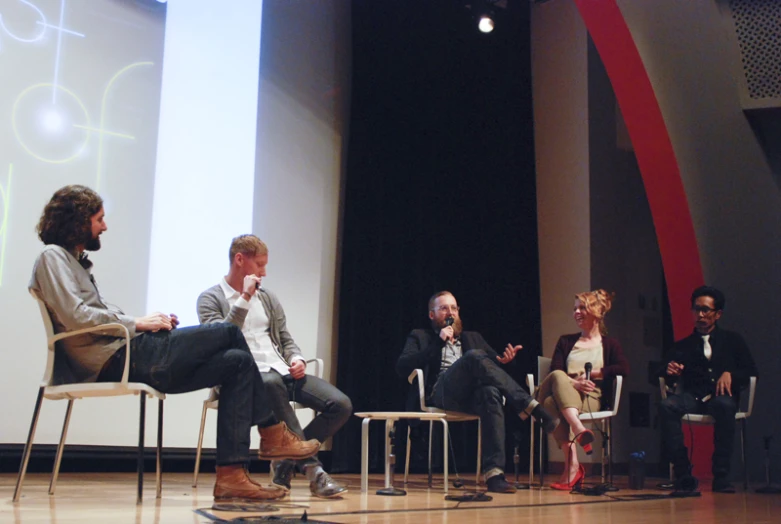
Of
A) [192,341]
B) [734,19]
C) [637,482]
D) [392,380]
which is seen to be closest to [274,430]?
[192,341]

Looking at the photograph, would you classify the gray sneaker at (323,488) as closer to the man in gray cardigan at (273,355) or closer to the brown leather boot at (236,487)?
the man in gray cardigan at (273,355)

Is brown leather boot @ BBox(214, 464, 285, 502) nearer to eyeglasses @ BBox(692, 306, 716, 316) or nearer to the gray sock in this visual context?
the gray sock

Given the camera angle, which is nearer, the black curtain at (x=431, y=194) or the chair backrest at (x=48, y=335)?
the chair backrest at (x=48, y=335)

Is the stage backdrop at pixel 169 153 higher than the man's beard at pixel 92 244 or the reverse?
higher

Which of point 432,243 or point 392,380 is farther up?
point 432,243

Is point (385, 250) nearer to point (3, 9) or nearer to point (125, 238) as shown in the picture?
point (125, 238)

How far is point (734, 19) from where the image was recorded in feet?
17.5

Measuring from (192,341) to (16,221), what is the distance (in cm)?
188

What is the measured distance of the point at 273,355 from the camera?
3.46 m

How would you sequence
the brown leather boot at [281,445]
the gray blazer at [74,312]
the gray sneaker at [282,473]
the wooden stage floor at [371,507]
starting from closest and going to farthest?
the wooden stage floor at [371,507]
the gray blazer at [74,312]
the brown leather boot at [281,445]
the gray sneaker at [282,473]

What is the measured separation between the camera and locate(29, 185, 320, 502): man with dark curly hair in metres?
2.66

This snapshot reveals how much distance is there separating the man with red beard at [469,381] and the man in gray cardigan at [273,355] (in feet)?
2.05

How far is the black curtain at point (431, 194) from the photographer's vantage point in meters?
5.44

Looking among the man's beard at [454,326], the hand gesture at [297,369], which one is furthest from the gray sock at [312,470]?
the man's beard at [454,326]
